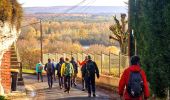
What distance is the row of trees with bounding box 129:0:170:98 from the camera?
51.1 feet

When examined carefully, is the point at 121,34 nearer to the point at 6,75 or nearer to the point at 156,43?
the point at 6,75

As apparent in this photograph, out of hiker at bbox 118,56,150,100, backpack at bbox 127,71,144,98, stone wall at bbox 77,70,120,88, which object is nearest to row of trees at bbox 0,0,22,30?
hiker at bbox 118,56,150,100

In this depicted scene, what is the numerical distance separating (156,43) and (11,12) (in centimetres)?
476

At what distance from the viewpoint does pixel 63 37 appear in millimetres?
133625

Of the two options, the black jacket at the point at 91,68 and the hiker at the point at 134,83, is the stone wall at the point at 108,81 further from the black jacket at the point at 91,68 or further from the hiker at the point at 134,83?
the hiker at the point at 134,83

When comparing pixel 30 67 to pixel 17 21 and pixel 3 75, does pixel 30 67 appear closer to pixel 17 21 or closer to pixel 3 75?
pixel 3 75

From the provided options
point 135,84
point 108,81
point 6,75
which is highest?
point 135,84

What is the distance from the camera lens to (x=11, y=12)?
1709 centimetres

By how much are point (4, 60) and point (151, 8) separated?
8962 mm

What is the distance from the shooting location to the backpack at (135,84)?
12.2 metres

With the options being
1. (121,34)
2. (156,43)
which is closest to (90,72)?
(156,43)

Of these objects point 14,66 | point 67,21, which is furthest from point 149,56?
point 67,21

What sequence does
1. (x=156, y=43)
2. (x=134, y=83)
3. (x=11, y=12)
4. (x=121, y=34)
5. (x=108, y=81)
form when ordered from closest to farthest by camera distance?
(x=134, y=83)
(x=156, y=43)
(x=11, y=12)
(x=108, y=81)
(x=121, y=34)

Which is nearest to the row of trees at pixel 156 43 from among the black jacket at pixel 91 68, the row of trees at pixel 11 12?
the black jacket at pixel 91 68
